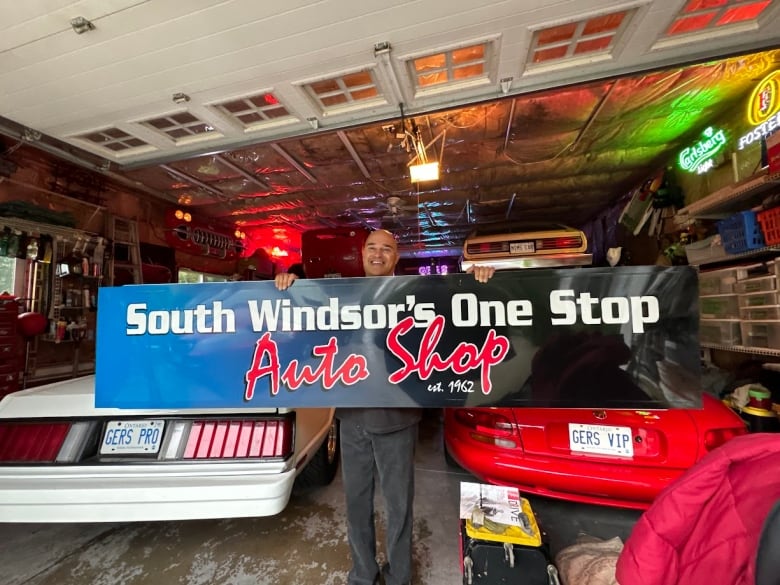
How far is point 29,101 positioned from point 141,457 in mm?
3122

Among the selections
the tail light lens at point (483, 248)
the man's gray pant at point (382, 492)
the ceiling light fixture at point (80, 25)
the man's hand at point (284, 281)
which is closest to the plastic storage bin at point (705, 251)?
the tail light lens at point (483, 248)

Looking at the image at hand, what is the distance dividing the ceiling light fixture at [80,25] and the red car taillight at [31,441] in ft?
7.78

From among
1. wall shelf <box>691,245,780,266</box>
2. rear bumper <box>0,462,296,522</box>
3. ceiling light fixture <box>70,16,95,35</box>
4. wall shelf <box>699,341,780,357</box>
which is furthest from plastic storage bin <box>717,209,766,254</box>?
ceiling light fixture <box>70,16,95,35</box>

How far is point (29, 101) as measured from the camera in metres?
2.72

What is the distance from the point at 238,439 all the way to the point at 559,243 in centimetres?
384

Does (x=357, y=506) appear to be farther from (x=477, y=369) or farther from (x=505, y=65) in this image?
(x=505, y=65)

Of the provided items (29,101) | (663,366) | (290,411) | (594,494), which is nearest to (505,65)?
(663,366)

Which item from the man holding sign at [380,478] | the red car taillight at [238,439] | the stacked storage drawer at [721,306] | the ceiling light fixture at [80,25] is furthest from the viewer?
the stacked storage drawer at [721,306]

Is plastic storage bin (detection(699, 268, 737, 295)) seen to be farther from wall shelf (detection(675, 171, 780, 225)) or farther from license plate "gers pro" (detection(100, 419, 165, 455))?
license plate "gers pro" (detection(100, 419, 165, 455))

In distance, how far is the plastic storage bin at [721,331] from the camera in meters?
3.05

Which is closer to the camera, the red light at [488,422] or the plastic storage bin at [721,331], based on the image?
the red light at [488,422]

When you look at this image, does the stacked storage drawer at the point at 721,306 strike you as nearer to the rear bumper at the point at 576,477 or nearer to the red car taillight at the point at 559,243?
the red car taillight at the point at 559,243

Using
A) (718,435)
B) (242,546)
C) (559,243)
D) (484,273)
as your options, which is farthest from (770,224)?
(242,546)

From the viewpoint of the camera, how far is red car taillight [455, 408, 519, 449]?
7.04 feet
